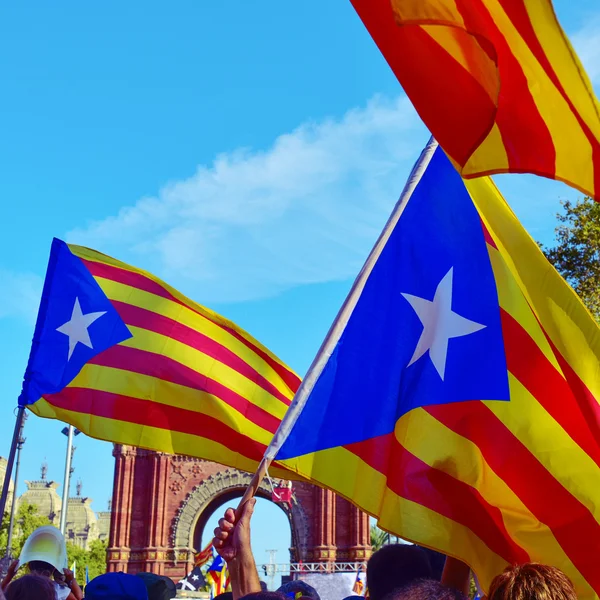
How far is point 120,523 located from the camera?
36.9 m

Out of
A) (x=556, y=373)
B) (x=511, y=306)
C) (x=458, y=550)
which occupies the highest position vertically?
(x=511, y=306)

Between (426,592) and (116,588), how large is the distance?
1932 millimetres

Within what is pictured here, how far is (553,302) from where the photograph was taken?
187 inches

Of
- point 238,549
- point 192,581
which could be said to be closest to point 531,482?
point 238,549

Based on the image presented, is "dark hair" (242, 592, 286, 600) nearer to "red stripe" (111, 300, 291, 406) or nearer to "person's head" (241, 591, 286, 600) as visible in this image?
"person's head" (241, 591, 286, 600)

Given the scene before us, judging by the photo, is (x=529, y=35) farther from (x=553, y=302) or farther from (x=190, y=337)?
(x=190, y=337)

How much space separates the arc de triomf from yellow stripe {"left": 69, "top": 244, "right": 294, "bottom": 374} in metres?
28.2

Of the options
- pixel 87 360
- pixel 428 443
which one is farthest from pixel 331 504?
pixel 428 443

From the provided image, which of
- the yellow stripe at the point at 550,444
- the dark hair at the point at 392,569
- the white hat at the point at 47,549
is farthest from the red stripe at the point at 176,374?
the dark hair at the point at 392,569

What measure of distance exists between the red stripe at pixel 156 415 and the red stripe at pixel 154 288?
73cm

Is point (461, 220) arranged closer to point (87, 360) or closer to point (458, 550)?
point (458, 550)

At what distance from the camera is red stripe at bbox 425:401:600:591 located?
182 inches

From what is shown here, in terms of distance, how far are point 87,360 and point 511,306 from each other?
431cm

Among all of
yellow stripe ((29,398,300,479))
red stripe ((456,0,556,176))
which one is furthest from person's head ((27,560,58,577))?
red stripe ((456,0,556,176))
